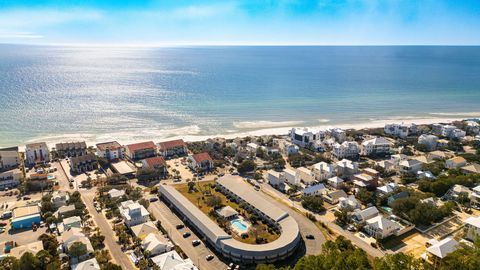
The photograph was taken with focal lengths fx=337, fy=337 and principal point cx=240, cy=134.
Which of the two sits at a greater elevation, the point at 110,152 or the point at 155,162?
the point at 155,162

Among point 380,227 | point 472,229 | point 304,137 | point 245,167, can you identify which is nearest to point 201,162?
point 245,167

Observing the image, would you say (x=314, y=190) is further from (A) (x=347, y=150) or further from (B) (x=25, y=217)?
(B) (x=25, y=217)

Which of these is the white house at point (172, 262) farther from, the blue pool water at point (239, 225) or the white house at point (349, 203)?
the white house at point (349, 203)

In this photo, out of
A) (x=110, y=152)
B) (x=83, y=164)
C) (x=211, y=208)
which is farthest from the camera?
(x=110, y=152)

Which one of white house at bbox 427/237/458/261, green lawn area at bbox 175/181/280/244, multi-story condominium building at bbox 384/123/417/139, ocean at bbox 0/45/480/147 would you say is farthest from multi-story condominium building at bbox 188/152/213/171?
multi-story condominium building at bbox 384/123/417/139

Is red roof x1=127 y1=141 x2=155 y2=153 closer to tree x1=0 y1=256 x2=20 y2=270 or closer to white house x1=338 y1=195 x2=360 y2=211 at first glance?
tree x1=0 y1=256 x2=20 y2=270

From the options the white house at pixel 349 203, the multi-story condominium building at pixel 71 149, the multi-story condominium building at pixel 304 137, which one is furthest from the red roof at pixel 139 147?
the white house at pixel 349 203
